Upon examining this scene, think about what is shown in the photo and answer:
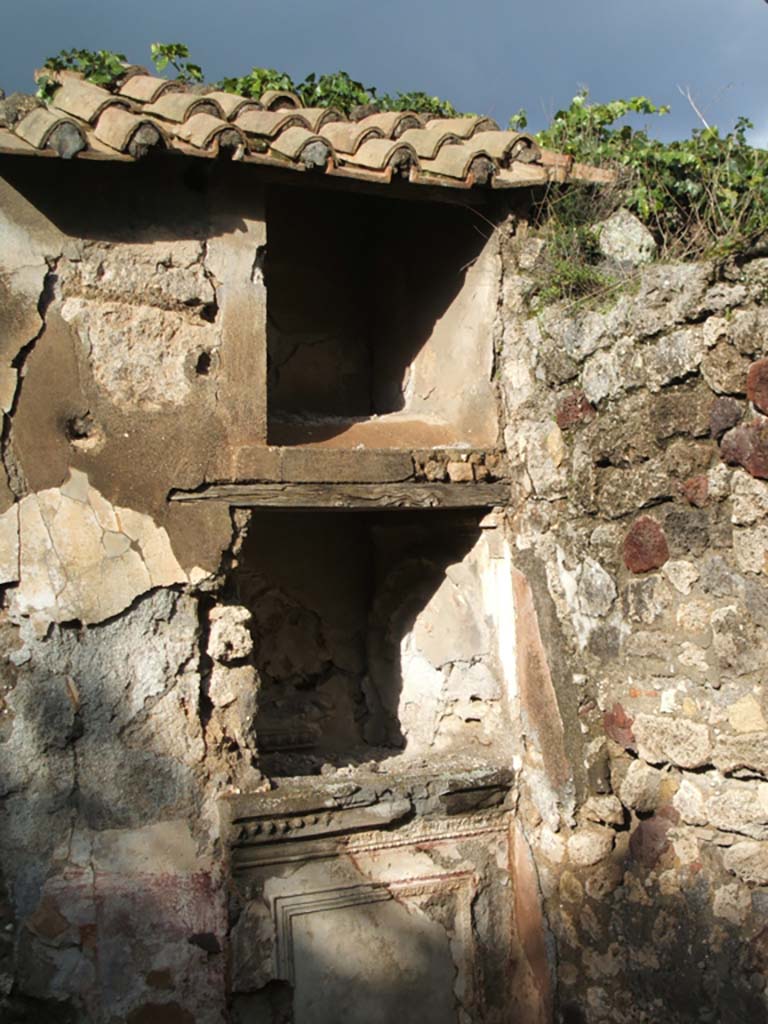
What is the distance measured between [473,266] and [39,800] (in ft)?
9.06

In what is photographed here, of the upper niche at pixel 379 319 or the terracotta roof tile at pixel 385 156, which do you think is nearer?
the terracotta roof tile at pixel 385 156

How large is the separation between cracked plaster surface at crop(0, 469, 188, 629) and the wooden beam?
0.72 feet

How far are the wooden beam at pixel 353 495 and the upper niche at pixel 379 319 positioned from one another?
25 cm

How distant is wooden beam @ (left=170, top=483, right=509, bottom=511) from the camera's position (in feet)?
12.8

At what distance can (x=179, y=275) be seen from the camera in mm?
3881

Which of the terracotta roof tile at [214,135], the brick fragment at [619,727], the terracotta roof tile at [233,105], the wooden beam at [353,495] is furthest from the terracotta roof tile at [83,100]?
the brick fragment at [619,727]

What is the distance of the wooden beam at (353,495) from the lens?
390cm

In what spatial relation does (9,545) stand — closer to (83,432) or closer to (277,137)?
(83,432)

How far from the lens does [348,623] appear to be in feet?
17.4

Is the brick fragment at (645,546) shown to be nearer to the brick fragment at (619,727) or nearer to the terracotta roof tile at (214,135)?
the brick fragment at (619,727)

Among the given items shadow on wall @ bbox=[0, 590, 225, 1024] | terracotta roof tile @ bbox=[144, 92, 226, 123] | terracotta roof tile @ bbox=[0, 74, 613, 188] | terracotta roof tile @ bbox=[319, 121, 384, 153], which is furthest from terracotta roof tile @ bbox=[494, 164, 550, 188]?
shadow on wall @ bbox=[0, 590, 225, 1024]

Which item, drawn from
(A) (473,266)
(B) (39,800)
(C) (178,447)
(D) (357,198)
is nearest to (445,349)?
(A) (473,266)

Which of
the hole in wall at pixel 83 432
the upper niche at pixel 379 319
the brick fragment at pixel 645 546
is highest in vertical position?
the upper niche at pixel 379 319

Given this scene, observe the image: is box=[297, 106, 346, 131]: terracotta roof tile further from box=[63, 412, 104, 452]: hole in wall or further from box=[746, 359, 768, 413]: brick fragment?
box=[746, 359, 768, 413]: brick fragment
